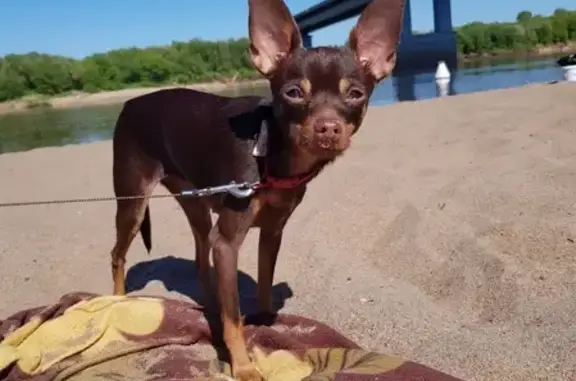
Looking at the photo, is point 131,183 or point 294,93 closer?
point 294,93

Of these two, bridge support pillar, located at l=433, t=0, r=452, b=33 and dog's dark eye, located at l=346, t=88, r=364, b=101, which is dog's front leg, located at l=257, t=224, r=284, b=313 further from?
bridge support pillar, located at l=433, t=0, r=452, b=33

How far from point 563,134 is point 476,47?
2616 inches

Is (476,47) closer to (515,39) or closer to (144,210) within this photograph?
(515,39)

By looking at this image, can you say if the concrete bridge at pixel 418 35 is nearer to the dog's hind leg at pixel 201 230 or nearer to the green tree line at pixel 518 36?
the green tree line at pixel 518 36

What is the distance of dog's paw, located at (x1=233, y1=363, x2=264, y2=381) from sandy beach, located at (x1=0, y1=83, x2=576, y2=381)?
769 millimetres

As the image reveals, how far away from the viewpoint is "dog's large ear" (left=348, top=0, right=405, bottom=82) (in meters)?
3.25

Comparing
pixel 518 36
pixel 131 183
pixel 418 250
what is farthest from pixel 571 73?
pixel 518 36

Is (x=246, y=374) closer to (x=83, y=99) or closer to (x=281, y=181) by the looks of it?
(x=281, y=181)

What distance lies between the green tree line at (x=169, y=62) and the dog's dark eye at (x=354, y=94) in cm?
4724

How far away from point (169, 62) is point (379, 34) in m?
61.0

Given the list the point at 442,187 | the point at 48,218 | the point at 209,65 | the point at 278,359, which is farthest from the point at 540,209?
the point at 209,65

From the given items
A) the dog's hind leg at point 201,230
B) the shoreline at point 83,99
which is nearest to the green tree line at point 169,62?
the shoreline at point 83,99

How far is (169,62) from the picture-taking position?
2452 inches

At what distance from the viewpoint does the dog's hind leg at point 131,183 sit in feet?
14.0
